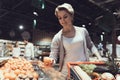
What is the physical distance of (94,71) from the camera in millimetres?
2180

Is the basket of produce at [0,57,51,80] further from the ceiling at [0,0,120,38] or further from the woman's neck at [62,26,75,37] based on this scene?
the ceiling at [0,0,120,38]

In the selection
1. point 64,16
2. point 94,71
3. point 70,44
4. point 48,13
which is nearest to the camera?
point 94,71

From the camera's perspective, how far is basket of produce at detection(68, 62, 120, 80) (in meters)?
1.97

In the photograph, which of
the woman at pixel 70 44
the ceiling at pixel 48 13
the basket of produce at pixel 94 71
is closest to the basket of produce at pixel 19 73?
the basket of produce at pixel 94 71

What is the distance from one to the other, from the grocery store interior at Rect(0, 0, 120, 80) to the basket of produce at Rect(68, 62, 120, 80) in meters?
7.01

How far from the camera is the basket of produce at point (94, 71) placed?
1.97 m

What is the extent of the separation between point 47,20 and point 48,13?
7.80 feet

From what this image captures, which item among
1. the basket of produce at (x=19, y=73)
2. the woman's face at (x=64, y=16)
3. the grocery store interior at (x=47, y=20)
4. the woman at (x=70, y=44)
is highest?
the grocery store interior at (x=47, y=20)

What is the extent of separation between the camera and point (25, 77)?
181 centimetres

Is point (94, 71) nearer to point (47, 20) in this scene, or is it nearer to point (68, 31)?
point (68, 31)

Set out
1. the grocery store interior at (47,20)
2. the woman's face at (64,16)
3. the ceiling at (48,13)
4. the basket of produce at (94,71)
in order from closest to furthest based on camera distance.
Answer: the basket of produce at (94,71)
the woman's face at (64,16)
the ceiling at (48,13)
the grocery store interior at (47,20)

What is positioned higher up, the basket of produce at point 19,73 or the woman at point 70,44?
the woman at point 70,44

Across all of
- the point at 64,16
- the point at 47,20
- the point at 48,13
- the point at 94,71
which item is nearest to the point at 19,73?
the point at 94,71

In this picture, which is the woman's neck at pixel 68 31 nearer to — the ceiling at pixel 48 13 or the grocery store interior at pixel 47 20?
the grocery store interior at pixel 47 20
